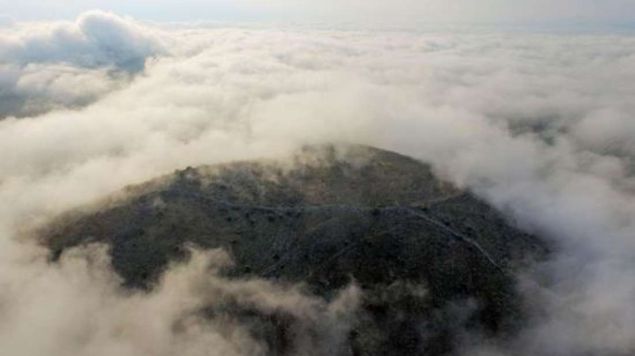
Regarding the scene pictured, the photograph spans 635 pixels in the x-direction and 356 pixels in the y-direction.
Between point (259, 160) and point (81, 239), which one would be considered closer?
point (81, 239)

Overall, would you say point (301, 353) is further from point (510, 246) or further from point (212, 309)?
point (510, 246)

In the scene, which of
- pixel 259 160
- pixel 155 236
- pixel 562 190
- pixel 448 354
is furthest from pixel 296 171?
pixel 562 190


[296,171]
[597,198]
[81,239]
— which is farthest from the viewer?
[597,198]

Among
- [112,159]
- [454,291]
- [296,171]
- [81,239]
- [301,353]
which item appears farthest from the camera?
[112,159]

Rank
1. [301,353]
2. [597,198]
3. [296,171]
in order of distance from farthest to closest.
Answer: [597,198] < [296,171] < [301,353]

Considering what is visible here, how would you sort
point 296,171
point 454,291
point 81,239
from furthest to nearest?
point 296,171, point 81,239, point 454,291

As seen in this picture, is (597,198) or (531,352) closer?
(531,352)

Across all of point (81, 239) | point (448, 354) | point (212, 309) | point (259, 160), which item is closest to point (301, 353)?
point (212, 309)

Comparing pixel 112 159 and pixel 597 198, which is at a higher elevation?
pixel 597 198

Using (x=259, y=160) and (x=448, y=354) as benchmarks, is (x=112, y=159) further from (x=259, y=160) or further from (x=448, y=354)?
(x=448, y=354)
